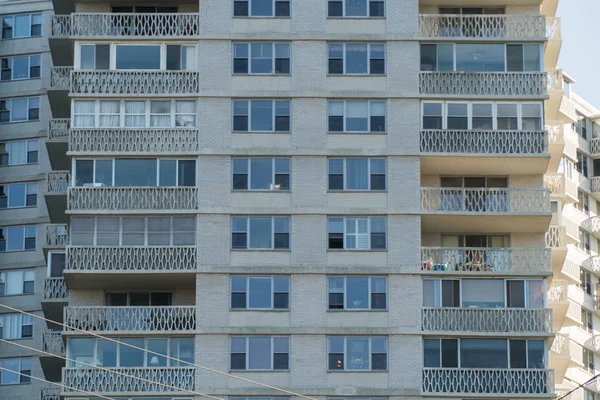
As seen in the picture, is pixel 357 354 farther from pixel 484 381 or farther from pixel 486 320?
pixel 486 320

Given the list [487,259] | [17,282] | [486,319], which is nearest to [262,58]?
[487,259]

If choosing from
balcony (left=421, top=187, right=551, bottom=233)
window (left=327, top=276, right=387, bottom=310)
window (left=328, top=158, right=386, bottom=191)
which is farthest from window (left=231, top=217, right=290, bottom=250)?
balcony (left=421, top=187, right=551, bottom=233)

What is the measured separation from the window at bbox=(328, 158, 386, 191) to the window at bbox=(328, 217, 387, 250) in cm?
145

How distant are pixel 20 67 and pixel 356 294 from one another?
3387 centimetres

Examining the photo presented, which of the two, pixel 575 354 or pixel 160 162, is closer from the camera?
pixel 160 162

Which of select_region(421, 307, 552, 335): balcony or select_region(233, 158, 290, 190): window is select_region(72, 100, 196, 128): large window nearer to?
select_region(233, 158, 290, 190): window

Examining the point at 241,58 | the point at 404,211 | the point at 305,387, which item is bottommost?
the point at 305,387

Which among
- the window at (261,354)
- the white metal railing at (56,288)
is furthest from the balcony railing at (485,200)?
the white metal railing at (56,288)

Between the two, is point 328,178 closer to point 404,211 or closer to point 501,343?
point 404,211

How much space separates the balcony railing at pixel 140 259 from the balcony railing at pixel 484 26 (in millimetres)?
14584

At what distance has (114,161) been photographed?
88.9 meters

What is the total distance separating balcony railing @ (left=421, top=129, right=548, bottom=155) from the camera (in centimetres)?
8888

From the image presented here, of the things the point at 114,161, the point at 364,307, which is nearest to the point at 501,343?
the point at 364,307

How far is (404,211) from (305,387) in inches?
342
